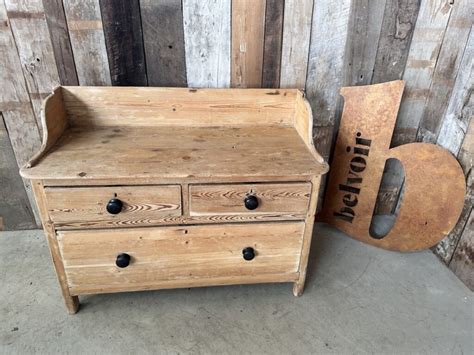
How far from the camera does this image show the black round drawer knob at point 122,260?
51.9 inches

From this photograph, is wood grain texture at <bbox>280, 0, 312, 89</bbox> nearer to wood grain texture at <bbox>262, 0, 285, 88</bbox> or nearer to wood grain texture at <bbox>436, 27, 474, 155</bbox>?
wood grain texture at <bbox>262, 0, 285, 88</bbox>

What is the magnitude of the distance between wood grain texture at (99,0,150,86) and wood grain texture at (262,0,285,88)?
59 cm

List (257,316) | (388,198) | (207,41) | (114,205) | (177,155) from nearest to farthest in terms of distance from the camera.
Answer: (114,205), (177,155), (257,316), (207,41), (388,198)

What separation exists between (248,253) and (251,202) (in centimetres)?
26

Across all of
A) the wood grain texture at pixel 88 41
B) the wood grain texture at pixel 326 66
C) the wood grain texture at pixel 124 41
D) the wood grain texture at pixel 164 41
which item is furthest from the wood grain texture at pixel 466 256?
the wood grain texture at pixel 88 41

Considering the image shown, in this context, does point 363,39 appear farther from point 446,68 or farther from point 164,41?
point 164,41

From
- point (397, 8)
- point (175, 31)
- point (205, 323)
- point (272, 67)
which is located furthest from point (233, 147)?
point (397, 8)

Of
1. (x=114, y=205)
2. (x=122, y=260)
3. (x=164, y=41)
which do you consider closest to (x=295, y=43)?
(x=164, y=41)

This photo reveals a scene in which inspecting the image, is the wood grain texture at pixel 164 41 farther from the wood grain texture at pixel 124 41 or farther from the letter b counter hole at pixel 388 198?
the letter b counter hole at pixel 388 198

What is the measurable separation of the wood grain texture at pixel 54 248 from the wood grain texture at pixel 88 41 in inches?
26.5

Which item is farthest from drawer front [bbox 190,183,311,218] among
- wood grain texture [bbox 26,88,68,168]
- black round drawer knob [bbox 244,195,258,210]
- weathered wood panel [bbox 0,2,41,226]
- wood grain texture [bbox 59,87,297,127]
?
weathered wood panel [bbox 0,2,41,226]

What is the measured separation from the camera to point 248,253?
139 cm

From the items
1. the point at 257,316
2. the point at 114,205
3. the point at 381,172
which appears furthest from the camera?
the point at 381,172

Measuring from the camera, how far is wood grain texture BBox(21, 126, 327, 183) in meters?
1.19
